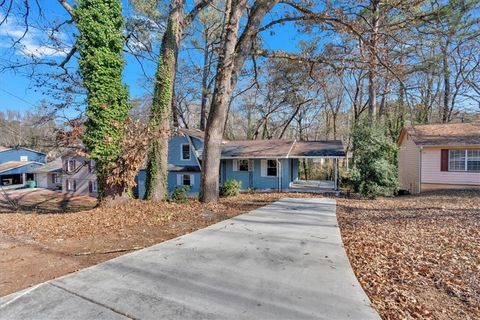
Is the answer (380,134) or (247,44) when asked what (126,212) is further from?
(380,134)

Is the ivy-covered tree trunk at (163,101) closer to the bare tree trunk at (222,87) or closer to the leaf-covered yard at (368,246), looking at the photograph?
the leaf-covered yard at (368,246)

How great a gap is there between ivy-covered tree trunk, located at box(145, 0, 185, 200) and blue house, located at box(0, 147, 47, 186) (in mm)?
36067

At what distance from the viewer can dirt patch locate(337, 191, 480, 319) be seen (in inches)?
123

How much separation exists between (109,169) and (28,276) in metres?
4.97

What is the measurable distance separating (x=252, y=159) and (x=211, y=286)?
54.2 feet

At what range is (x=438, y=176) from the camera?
51.0 ft

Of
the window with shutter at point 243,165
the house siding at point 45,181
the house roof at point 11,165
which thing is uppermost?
the window with shutter at point 243,165

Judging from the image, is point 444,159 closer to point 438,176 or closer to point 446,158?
point 446,158

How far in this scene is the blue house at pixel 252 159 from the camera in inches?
720

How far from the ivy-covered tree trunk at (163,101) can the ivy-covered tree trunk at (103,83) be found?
4.33ft

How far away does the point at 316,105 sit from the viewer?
1192 inches

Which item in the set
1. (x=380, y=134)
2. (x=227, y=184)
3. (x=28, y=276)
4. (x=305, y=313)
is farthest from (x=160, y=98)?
(x=380, y=134)

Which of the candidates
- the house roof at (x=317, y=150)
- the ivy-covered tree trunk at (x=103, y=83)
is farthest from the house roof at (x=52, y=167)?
the ivy-covered tree trunk at (x=103, y=83)

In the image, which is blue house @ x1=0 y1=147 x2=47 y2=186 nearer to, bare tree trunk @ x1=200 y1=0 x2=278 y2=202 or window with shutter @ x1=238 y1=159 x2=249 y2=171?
window with shutter @ x1=238 y1=159 x2=249 y2=171
